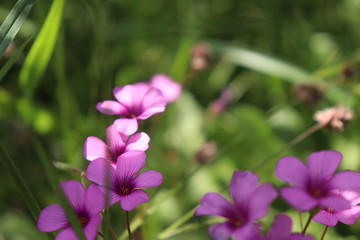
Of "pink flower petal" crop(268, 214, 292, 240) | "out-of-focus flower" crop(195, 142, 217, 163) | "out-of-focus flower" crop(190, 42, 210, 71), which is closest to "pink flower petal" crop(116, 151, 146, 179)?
"pink flower petal" crop(268, 214, 292, 240)

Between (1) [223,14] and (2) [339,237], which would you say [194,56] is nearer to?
(1) [223,14]

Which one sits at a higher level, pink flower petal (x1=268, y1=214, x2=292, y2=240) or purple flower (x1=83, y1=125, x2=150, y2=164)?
purple flower (x1=83, y1=125, x2=150, y2=164)

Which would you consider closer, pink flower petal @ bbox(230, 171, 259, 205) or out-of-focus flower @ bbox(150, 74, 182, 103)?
pink flower petal @ bbox(230, 171, 259, 205)

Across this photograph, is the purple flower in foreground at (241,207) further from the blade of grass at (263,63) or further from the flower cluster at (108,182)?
the blade of grass at (263,63)

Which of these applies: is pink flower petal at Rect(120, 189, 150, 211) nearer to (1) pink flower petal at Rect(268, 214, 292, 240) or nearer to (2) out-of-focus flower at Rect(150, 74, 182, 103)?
(1) pink flower petal at Rect(268, 214, 292, 240)

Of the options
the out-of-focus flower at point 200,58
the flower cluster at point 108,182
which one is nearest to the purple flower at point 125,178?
the flower cluster at point 108,182

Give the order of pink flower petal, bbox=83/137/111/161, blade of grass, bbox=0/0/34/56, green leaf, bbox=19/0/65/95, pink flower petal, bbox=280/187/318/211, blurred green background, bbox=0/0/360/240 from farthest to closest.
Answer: blurred green background, bbox=0/0/360/240 → green leaf, bbox=19/0/65/95 → blade of grass, bbox=0/0/34/56 → pink flower petal, bbox=83/137/111/161 → pink flower petal, bbox=280/187/318/211

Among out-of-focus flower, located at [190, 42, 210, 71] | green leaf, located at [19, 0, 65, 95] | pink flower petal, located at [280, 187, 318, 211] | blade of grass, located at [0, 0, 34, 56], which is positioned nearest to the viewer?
pink flower petal, located at [280, 187, 318, 211]
